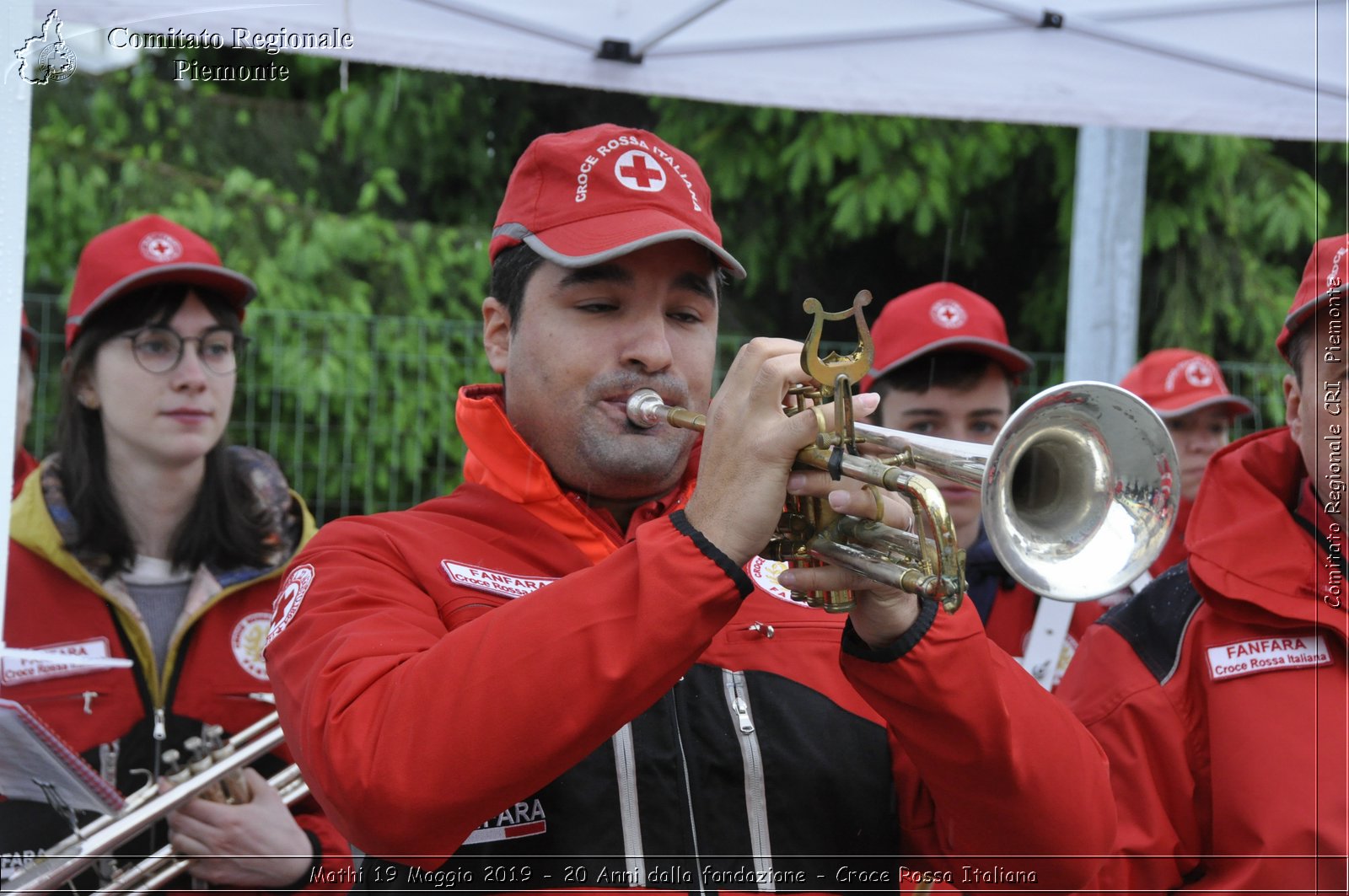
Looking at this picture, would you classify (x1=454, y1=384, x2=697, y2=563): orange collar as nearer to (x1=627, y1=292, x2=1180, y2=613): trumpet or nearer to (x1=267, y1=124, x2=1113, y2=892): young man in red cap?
(x1=267, y1=124, x2=1113, y2=892): young man in red cap

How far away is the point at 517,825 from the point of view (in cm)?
204

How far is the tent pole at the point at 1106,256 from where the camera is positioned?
522 cm

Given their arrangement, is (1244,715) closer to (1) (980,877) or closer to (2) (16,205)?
(1) (980,877)

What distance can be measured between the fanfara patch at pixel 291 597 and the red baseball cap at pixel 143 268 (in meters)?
1.44

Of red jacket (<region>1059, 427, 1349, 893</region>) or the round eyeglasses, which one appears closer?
red jacket (<region>1059, 427, 1349, 893</region>)

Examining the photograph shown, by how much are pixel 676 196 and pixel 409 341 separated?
361cm

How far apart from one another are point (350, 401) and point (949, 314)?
8.83 ft

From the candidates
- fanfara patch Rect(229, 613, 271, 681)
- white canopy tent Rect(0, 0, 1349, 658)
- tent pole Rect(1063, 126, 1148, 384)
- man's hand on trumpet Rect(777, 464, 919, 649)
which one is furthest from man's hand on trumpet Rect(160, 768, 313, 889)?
tent pole Rect(1063, 126, 1148, 384)

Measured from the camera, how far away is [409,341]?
5828 mm

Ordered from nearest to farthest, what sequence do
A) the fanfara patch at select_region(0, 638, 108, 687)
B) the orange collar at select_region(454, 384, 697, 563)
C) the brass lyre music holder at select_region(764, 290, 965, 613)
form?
the brass lyre music holder at select_region(764, 290, 965, 613) < the orange collar at select_region(454, 384, 697, 563) < the fanfara patch at select_region(0, 638, 108, 687)

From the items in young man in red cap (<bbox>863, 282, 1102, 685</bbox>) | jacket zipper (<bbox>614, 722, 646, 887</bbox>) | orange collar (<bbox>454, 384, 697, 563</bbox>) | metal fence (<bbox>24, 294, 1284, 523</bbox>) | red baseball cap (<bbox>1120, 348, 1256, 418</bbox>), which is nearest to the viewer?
jacket zipper (<bbox>614, 722, 646, 887</bbox>)

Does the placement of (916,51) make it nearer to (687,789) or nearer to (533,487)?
(533,487)

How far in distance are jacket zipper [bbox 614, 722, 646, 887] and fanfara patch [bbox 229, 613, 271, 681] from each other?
1.34 m

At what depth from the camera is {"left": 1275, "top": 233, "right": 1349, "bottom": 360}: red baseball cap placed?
8.46 feet
